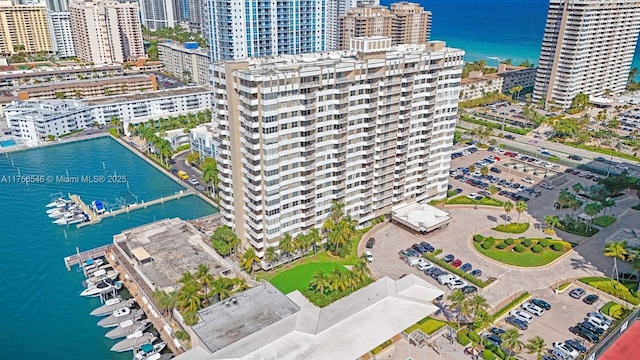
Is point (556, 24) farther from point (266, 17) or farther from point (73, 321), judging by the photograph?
point (73, 321)

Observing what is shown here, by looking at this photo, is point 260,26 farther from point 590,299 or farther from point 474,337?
point 590,299

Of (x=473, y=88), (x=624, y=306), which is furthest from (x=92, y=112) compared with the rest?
(x=624, y=306)

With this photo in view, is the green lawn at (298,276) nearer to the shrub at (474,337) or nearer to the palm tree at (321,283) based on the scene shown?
the palm tree at (321,283)

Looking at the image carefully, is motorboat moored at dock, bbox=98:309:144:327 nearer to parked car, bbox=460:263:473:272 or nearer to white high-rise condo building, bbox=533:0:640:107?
parked car, bbox=460:263:473:272

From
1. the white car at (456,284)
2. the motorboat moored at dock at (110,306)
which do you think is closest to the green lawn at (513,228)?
the white car at (456,284)

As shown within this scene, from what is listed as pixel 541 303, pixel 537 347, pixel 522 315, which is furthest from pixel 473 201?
pixel 537 347

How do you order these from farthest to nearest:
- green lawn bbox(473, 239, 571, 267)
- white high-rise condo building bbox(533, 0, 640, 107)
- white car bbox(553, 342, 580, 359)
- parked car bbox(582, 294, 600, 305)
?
white high-rise condo building bbox(533, 0, 640, 107)
green lawn bbox(473, 239, 571, 267)
parked car bbox(582, 294, 600, 305)
white car bbox(553, 342, 580, 359)

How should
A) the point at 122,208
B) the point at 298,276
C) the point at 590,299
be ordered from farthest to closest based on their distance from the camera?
the point at 122,208
the point at 298,276
the point at 590,299

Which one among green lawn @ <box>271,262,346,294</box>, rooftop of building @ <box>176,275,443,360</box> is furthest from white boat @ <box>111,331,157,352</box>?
green lawn @ <box>271,262,346,294</box>
